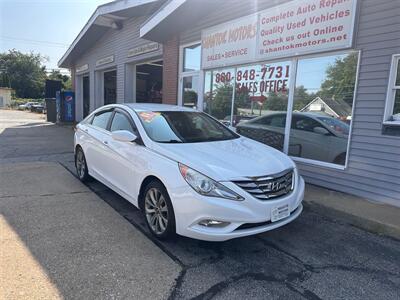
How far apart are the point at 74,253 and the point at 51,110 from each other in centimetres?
2087

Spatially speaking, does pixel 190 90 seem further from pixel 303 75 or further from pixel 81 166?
pixel 81 166

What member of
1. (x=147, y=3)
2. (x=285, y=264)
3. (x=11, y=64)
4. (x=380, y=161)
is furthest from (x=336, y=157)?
(x=11, y=64)

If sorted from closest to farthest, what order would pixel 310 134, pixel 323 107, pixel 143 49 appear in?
pixel 323 107 → pixel 310 134 → pixel 143 49

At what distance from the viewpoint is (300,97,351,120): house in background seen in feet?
18.2

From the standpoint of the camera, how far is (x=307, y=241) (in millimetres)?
3807

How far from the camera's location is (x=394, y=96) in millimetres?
4875

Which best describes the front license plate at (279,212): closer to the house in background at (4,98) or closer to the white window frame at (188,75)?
the white window frame at (188,75)

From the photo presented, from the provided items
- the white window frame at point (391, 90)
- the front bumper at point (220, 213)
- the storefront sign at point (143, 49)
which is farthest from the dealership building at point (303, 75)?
the front bumper at point (220, 213)

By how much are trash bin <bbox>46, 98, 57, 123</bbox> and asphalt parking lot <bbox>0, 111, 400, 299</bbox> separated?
19.0m

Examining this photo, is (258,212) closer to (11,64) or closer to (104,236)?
(104,236)

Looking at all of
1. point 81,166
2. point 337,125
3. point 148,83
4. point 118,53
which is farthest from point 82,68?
point 337,125

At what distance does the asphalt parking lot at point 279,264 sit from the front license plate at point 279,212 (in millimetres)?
458

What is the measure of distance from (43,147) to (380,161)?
9.71 meters

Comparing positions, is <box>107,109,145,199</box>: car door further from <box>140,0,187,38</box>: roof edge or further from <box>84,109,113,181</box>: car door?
<box>140,0,187,38</box>: roof edge
